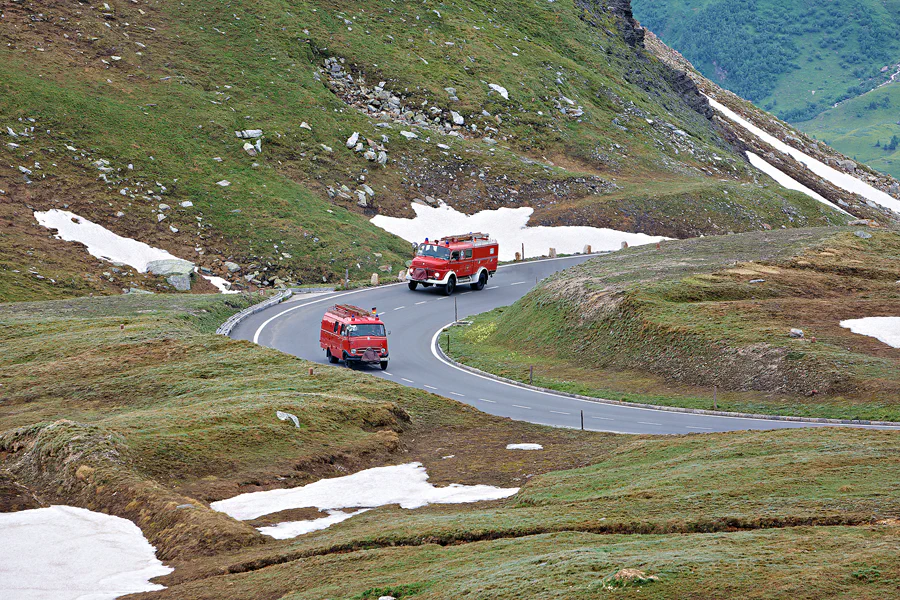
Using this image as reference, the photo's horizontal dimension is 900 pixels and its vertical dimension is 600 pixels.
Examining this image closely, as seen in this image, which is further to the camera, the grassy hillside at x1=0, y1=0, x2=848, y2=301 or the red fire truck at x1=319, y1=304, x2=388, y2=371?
the grassy hillside at x1=0, y1=0, x2=848, y2=301

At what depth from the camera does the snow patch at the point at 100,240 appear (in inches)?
2419

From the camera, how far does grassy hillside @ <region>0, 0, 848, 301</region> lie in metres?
65.8

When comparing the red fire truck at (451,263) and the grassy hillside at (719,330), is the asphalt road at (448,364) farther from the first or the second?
the grassy hillside at (719,330)

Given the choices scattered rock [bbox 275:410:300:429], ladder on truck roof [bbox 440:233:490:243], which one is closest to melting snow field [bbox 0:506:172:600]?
scattered rock [bbox 275:410:300:429]

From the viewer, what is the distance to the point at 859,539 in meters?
14.9

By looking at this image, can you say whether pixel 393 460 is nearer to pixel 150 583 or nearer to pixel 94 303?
pixel 150 583

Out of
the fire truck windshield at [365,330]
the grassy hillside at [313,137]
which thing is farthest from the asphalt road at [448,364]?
the grassy hillside at [313,137]

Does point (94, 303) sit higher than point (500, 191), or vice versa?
point (500, 191)

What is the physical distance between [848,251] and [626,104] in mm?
54343

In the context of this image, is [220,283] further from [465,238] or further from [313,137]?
[313,137]

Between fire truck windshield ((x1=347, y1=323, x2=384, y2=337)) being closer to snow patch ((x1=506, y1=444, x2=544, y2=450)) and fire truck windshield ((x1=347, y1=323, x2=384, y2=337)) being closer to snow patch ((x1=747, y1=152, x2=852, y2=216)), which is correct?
snow patch ((x1=506, y1=444, x2=544, y2=450))

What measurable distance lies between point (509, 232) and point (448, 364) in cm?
3460

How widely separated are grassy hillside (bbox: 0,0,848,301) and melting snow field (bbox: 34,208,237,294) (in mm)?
892

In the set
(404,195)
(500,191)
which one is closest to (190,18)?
(404,195)
